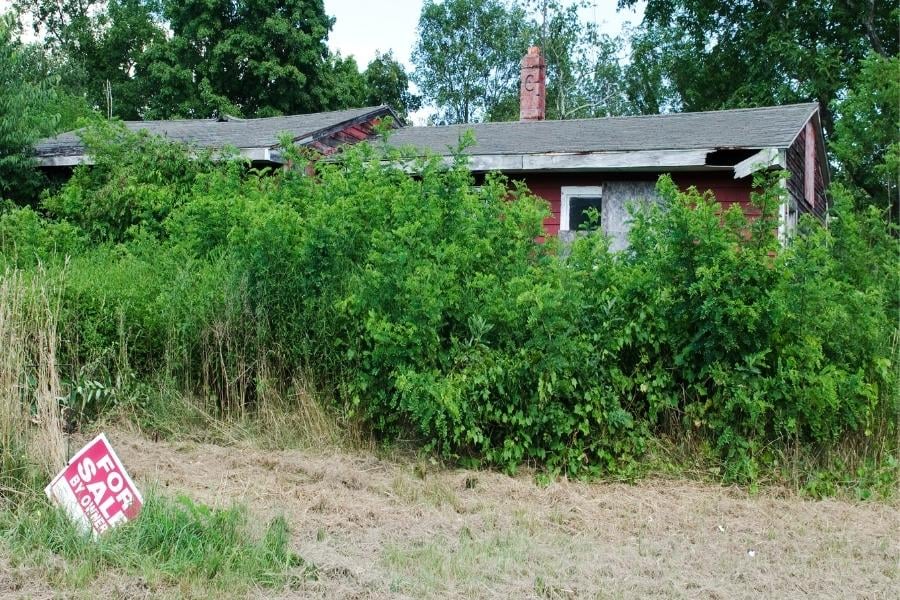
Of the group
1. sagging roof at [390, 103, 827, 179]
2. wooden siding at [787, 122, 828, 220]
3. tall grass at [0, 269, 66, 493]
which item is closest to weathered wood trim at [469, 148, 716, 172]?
sagging roof at [390, 103, 827, 179]

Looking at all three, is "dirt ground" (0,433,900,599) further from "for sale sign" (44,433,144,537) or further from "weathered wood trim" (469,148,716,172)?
"weathered wood trim" (469,148,716,172)

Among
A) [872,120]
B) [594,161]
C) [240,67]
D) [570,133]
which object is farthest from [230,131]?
[240,67]

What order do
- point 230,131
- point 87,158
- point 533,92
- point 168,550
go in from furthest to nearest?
1. point 533,92
2. point 230,131
3. point 87,158
4. point 168,550

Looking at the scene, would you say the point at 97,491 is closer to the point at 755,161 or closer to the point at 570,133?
the point at 755,161

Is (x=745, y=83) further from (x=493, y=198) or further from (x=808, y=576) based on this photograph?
(x=808, y=576)

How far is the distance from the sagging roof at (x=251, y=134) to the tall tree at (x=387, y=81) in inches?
730

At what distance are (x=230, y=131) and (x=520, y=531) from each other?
12.4 meters

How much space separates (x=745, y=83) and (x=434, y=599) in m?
23.8

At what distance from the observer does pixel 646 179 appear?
11734mm

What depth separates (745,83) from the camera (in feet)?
80.2

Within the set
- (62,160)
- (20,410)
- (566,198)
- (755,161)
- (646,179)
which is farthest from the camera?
(62,160)

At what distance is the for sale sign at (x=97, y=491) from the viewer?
421 centimetres

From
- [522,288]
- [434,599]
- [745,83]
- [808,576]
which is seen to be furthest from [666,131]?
[745,83]

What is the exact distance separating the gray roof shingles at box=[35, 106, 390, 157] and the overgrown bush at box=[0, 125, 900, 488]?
5.92 m
